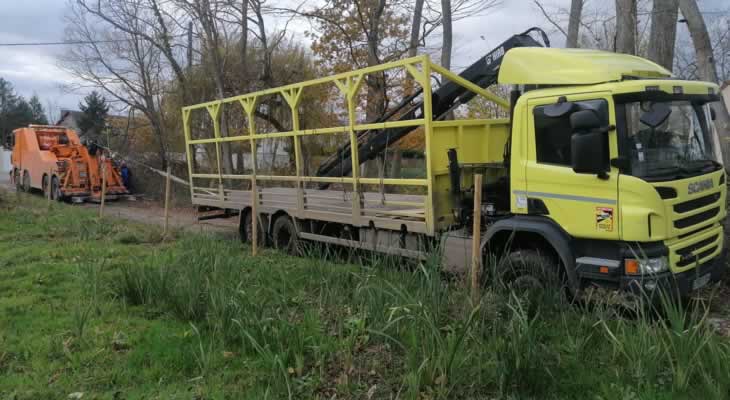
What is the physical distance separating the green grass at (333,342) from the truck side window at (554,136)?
4.85ft

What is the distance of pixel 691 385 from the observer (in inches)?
128

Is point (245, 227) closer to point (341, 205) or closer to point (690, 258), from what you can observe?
point (341, 205)

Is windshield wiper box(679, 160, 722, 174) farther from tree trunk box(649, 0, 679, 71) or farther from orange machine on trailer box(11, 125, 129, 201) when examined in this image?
orange machine on trailer box(11, 125, 129, 201)

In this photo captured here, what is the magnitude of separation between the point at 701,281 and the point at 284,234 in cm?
633

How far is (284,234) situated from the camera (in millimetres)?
9242

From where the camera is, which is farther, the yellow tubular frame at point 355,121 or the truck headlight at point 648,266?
the yellow tubular frame at point 355,121

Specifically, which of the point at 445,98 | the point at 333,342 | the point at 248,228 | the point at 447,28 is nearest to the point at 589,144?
the point at 333,342

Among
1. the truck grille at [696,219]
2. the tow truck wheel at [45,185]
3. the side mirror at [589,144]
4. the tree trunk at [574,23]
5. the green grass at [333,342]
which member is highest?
the tree trunk at [574,23]

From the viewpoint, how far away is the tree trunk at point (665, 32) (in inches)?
343

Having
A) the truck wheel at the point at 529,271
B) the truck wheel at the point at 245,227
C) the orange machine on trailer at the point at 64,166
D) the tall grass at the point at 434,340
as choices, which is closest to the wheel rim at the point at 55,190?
the orange machine on trailer at the point at 64,166

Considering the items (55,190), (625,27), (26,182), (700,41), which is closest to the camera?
(700,41)

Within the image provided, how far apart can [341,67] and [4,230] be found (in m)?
14.5

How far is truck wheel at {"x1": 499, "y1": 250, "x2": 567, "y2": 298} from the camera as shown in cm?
484

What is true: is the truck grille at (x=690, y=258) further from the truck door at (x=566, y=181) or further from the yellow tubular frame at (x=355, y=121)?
the yellow tubular frame at (x=355, y=121)
